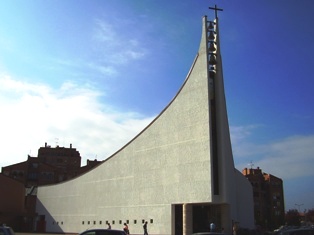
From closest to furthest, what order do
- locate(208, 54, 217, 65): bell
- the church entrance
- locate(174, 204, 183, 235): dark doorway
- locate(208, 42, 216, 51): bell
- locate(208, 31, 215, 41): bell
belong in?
1. the church entrance
2. locate(174, 204, 183, 235): dark doorway
3. locate(208, 54, 217, 65): bell
4. locate(208, 42, 216, 51): bell
5. locate(208, 31, 215, 41): bell

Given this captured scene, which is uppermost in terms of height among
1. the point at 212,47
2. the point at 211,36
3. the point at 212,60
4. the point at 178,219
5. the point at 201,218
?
the point at 211,36

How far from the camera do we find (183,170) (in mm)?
32438

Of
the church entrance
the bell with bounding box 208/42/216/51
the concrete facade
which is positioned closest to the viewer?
the concrete facade

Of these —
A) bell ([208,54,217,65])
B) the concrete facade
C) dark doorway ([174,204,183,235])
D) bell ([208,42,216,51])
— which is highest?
bell ([208,42,216,51])

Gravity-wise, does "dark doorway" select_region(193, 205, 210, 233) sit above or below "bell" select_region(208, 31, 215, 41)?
below

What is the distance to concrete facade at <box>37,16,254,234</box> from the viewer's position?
3091 cm

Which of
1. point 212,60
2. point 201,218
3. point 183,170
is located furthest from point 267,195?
point 212,60

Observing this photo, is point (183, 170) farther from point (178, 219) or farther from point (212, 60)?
point (212, 60)

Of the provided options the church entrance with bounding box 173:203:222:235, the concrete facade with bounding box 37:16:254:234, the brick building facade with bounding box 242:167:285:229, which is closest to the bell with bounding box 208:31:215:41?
the concrete facade with bounding box 37:16:254:234

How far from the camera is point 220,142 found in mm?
31500

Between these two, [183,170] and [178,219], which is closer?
[183,170]

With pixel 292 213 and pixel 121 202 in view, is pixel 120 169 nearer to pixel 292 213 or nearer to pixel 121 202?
pixel 121 202

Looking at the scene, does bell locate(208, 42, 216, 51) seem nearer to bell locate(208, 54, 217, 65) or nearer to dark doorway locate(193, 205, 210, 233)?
bell locate(208, 54, 217, 65)

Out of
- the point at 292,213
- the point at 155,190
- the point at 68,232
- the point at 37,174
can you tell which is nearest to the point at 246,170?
the point at 292,213
